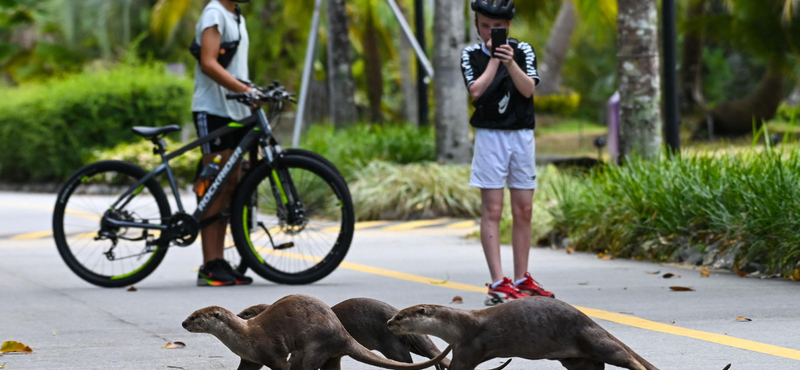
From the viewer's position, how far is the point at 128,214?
7.13 metres

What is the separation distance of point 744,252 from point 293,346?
4272mm

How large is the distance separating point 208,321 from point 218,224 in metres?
3.72

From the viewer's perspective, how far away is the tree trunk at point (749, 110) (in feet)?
86.3

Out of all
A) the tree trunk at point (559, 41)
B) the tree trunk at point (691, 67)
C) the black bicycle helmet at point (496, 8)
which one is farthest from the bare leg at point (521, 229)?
the tree trunk at point (559, 41)

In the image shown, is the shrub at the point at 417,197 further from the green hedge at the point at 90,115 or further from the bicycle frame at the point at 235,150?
the green hedge at the point at 90,115

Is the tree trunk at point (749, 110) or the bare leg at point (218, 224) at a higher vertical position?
the tree trunk at point (749, 110)

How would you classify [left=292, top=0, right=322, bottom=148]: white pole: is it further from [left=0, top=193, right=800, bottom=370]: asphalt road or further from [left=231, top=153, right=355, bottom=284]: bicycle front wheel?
[left=231, top=153, right=355, bottom=284]: bicycle front wheel

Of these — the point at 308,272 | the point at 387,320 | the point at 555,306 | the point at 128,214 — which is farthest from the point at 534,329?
the point at 128,214

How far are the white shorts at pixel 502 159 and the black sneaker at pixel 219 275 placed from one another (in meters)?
1.94

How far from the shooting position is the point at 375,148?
559 inches

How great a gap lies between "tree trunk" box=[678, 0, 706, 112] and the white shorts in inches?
894

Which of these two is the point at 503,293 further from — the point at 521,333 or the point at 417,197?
the point at 417,197

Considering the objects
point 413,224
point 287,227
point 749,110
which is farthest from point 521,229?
point 749,110

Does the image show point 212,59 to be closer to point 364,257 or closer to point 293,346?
point 364,257
